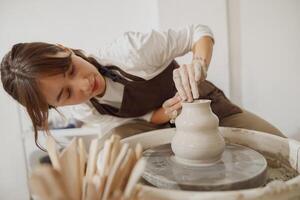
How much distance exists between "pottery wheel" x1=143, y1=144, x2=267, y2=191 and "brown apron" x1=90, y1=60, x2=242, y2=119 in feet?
1.35

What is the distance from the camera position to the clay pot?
70 centimetres

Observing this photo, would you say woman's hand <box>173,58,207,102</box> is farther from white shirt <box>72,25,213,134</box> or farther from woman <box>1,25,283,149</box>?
white shirt <box>72,25,213,134</box>

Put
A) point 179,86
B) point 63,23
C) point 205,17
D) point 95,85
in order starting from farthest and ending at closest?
point 63,23, point 205,17, point 95,85, point 179,86

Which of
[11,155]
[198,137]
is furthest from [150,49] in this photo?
[11,155]

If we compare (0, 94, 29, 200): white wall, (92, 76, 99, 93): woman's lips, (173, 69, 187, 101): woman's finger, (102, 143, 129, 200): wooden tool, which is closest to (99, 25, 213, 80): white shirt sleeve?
(92, 76, 99, 93): woman's lips

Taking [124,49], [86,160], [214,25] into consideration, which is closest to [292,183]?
[86,160]

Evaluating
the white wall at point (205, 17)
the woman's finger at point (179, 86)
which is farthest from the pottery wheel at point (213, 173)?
the white wall at point (205, 17)

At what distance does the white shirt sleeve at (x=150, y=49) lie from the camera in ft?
3.78

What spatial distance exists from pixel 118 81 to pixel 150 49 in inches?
7.2

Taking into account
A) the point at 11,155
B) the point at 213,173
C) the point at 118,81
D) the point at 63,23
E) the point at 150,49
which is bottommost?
the point at 11,155

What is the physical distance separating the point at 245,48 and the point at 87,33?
1074mm

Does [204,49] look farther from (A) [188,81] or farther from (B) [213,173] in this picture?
(B) [213,173]

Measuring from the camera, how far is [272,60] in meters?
1.83

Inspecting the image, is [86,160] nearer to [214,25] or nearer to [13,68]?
[13,68]
